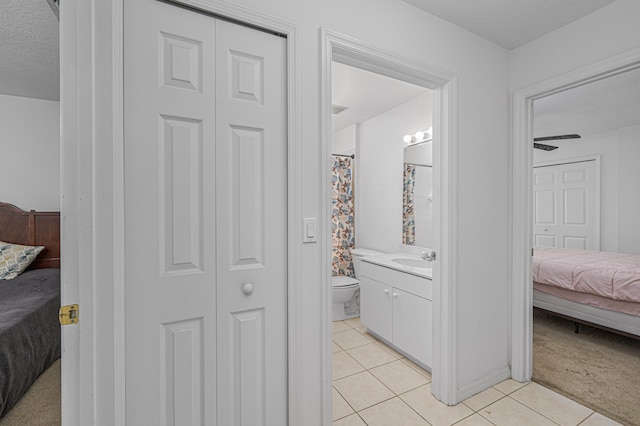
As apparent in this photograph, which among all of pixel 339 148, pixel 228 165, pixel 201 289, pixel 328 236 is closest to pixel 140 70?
pixel 228 165

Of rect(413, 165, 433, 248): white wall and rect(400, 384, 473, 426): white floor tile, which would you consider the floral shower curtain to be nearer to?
rect(413, 165, 433, 248): white wall

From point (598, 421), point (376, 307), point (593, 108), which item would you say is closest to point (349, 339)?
point (376, 307)

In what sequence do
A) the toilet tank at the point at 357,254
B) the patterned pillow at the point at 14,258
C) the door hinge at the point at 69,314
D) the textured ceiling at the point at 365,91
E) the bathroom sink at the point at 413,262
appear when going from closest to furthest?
the door hinge at the point at 69,314, the patterned pillow at the point at 14,258, the textured ceiling at the point at 365,91, the bathroom sink at the point at 413,262, the toilet tank at the point at 357,254

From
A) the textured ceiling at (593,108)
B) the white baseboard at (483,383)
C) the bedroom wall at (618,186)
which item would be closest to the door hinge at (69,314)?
the white baseboard at (483,383)

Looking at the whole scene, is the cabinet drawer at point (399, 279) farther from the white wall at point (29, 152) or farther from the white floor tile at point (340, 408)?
the white wall at point (29, 152)

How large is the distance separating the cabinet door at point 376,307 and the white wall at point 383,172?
676 millimetres

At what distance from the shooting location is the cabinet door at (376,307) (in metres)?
2.53

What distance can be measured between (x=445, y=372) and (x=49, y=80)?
3.69 meters

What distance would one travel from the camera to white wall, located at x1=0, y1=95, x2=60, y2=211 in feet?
8.46

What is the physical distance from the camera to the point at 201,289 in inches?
46.3

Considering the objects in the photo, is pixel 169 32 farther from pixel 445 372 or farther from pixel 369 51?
pixel 445 372

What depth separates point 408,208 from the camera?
10.0 feet

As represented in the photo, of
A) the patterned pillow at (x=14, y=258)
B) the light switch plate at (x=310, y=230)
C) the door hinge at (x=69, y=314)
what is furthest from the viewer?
the patterned pillow at (x=14, y=258)

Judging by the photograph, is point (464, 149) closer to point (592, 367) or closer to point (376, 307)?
point (376, 307)
